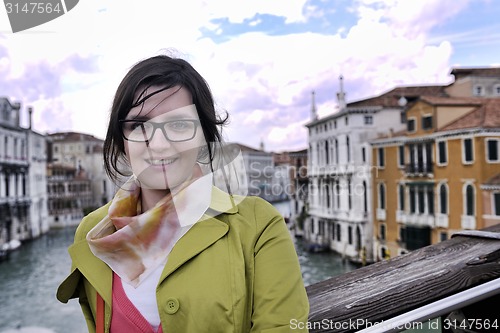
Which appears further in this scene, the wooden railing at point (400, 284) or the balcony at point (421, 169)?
the balcony at point (421, 169)

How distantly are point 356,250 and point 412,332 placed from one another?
6.68 metres

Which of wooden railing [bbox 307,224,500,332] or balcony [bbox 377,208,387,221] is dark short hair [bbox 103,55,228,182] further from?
balcony [bbox 377,208,387,221]

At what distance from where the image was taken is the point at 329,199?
22.6 feet

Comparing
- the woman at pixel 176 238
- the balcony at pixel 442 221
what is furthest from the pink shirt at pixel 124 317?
the balcony at pixel 442 221

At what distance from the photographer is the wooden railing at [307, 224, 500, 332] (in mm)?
231

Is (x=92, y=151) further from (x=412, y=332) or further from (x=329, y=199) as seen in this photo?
(x=412, y=332)

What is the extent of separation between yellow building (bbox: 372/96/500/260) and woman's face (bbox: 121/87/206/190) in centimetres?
449

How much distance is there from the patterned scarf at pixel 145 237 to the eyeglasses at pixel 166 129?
1.0 inches

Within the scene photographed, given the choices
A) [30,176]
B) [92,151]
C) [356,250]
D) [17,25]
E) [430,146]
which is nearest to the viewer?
[17,25]

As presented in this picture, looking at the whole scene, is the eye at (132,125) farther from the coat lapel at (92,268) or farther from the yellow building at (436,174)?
the yellow building at (436,174)

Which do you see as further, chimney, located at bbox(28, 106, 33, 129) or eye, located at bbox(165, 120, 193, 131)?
chimney, located at bbox(28, 106, 33, 129)

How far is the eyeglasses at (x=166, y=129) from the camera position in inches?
8.8

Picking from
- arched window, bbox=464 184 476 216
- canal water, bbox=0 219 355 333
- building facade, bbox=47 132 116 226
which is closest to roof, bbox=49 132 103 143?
building facade, bbox=47 132 116 226

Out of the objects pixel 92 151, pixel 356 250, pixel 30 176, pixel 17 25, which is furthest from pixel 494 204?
pixel 30 176
